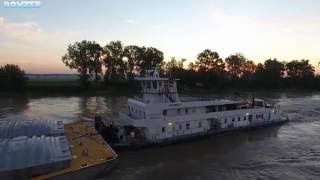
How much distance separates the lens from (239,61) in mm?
127562

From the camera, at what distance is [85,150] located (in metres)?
22.1

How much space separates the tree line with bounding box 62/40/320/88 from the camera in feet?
312

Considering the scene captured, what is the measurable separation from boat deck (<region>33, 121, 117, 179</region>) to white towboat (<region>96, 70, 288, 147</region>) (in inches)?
93.0

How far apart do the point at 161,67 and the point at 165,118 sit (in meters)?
66.3

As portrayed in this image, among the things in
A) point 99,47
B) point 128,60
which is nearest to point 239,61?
point 128,60

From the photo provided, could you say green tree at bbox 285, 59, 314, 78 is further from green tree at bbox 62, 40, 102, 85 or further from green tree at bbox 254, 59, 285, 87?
green tree at bbox 62, 40, 102, 85

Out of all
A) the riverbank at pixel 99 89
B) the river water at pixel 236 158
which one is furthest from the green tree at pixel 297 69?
the river water at pixel 236 158

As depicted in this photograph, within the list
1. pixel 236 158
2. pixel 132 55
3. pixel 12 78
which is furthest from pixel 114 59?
pixel 236 158

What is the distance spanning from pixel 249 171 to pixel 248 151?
562cm

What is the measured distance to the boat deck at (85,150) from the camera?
1947 cm

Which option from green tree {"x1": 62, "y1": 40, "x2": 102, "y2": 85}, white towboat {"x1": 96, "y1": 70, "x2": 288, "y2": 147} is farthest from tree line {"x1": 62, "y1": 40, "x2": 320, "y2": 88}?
white towboat {"x1": 96, "y1": 70, "x2": 288, "y2": 147}

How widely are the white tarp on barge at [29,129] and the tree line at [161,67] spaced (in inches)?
2133

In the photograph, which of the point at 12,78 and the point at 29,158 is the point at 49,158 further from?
the point at 12,78

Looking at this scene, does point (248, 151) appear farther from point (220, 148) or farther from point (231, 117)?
point (231, 117)
